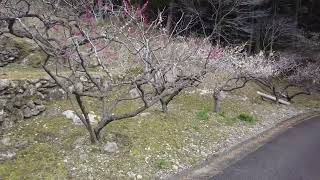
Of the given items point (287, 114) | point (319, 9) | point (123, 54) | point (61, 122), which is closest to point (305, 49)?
point (319, 9)

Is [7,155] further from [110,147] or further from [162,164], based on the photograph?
[162,164]

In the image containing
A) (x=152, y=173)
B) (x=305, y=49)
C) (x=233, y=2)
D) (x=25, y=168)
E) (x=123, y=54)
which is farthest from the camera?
(x=305, y=49)

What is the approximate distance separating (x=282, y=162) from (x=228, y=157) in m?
1.57

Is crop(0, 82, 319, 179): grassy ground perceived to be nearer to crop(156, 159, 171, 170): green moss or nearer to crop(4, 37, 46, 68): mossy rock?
crop(156, 159, 171, 170): green moss

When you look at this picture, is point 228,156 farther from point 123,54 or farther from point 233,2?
point 233,2

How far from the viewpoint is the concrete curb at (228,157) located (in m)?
9.96

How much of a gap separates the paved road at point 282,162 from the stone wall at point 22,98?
6.19m

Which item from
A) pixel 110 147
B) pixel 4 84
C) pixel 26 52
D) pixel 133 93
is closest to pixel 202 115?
pixel 133 93

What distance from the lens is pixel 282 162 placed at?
11.3m

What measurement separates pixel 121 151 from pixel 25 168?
248 cm

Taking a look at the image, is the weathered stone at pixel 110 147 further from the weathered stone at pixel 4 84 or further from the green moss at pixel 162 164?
the weathered stone at pixel 4 84

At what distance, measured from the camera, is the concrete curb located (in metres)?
9.96

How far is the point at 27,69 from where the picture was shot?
15.8 m

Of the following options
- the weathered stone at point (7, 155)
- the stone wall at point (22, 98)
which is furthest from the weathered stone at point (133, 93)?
the weathered stone at point (7, 155)
